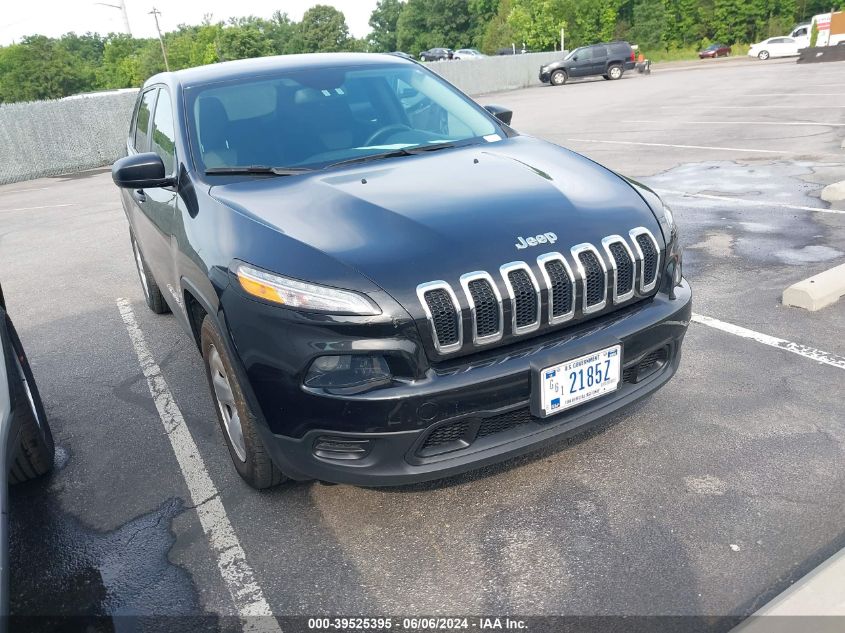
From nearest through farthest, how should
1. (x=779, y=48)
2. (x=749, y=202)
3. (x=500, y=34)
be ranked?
1. (x=749, y=202)
2. (x=779, y=48)
3. (x=500, y=34)

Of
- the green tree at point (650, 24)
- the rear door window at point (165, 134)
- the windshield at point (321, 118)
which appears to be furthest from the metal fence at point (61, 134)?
the green tree at point (650, 24)

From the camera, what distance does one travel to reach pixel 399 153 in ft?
11.8

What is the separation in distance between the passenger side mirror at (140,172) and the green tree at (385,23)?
116368 mm

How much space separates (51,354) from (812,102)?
665 inches

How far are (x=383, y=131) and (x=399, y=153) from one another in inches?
11.1

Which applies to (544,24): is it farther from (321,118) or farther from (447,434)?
(447,434)

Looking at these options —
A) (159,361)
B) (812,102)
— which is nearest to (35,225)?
(159,361)

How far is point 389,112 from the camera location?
12.9ft

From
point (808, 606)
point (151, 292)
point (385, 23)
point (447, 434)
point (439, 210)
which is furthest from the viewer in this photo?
point (385, 23)

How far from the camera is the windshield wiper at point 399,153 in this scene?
3492mm

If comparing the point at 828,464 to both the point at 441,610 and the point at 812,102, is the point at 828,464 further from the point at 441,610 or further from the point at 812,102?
the point at 812,102

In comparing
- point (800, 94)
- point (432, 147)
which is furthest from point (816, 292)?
point (800, 94)

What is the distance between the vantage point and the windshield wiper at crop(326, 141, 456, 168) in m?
3.49

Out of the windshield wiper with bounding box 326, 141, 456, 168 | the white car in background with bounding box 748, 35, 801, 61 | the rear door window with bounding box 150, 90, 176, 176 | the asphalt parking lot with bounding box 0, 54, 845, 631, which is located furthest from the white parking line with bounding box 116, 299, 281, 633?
the white car in background with bounding box 748, 35, 801, 61
